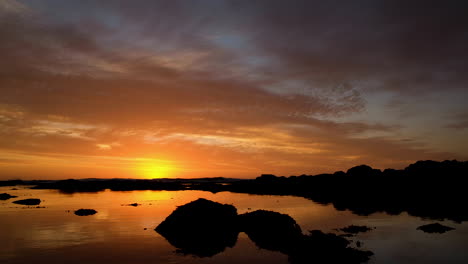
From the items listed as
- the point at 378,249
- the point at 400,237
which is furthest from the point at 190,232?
the point at 400,237

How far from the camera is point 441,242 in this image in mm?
28500

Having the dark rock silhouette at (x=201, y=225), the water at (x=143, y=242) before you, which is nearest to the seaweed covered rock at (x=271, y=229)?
the water at (x=143, y=242)

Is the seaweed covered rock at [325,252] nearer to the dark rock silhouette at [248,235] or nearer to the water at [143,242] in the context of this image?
the dark rock silhouette at [248,235]

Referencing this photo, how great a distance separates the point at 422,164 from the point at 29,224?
326ft

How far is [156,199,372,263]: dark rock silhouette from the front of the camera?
23.3 metres

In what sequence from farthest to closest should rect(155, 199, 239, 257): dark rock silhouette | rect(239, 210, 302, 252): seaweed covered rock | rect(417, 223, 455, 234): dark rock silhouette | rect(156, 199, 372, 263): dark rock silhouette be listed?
rect(417, 223, 455, 234): dark rock silhouette → rect(155, 199, 239, 257): dark rock silhouette → rect(239, 210, 302, 252): seaweed covered rock → rect(156, 199, 372, 263): dark rock silhouette

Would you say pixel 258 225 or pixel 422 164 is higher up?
pixel 422 164

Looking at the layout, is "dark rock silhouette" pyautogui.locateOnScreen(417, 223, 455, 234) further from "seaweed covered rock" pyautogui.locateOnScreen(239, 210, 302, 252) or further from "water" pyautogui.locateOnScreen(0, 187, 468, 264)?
"seaweed covered rock" pyautogui.locateOnScreen(239, 210, 302, 252)

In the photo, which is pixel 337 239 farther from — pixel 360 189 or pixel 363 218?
pixel 360 189

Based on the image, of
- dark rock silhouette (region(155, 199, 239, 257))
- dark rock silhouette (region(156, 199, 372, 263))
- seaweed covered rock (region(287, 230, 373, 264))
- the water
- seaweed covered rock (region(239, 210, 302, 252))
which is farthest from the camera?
dark rock silhouette (region(155, 199, 239, 257))

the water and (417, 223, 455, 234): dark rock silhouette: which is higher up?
(417, 223, 455, 234): dark rock silhouette

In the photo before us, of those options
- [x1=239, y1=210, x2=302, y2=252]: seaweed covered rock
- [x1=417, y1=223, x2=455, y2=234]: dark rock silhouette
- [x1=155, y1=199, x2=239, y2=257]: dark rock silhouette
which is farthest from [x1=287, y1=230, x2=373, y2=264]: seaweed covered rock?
[x1=417, y1=223, x2=455, y2=234]: dark rock silhouette

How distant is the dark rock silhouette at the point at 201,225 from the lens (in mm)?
31489

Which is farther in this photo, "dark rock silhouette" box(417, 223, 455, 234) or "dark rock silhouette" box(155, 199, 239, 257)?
"dark rock silhouette" box(417, 223, 455, 234)
